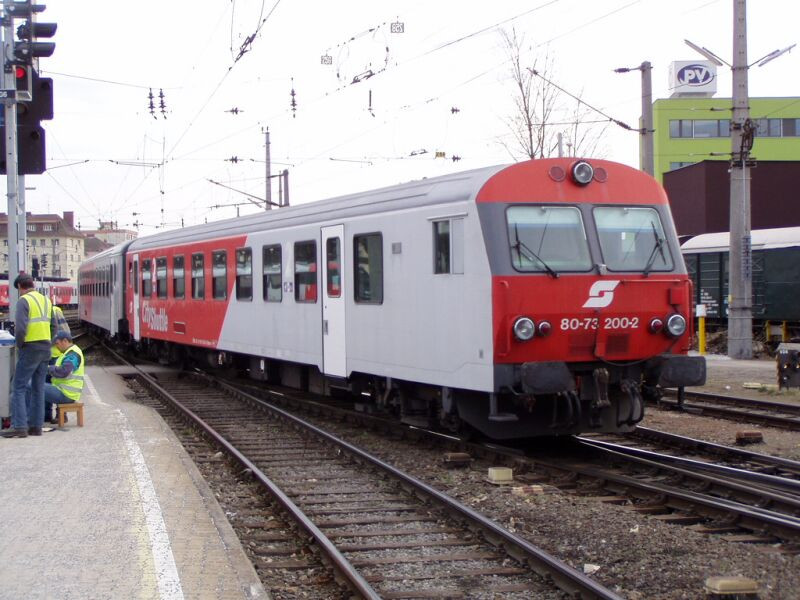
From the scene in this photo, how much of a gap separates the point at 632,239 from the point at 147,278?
47.7ft

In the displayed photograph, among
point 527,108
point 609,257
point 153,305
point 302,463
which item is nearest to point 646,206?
point 609,257

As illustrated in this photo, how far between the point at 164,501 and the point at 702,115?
1965 inches

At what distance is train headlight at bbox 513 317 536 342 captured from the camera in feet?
29.4

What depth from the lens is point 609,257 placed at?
9633mm

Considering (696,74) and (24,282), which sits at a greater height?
(696,74)

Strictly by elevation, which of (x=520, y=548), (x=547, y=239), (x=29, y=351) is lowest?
(x=520, y=548)

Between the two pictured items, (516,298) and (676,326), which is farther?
(676,326)

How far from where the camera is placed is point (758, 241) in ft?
80.7

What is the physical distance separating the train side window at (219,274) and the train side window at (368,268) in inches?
211

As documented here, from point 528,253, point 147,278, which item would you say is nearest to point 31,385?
point 528,253

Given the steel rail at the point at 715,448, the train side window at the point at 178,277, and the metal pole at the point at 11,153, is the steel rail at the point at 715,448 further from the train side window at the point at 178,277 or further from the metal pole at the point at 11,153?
the train side window at the point at 178,277

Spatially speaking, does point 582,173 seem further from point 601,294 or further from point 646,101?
point 646,101

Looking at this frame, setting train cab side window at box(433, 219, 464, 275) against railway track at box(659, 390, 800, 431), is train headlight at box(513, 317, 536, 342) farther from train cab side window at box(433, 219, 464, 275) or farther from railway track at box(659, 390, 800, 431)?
railway track at box(659, 390, 800, 431)

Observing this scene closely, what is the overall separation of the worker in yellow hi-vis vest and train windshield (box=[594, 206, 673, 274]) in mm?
6086
